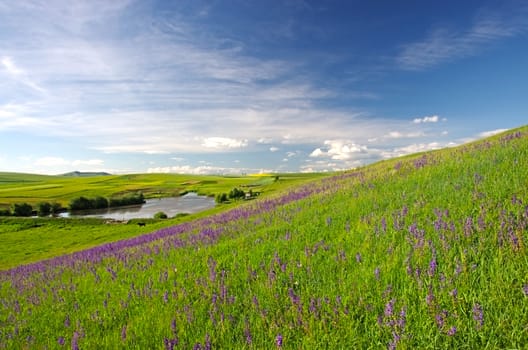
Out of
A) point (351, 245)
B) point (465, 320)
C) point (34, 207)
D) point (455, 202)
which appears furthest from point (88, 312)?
point (34, 207)

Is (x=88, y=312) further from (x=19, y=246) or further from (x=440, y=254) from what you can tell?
(x=19, y=246)

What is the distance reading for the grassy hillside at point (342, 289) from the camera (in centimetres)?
312

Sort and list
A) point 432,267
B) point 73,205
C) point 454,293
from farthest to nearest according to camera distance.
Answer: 1. point 73,205
2. point 432,267
3. point 454,293

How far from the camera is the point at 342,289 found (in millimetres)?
3939

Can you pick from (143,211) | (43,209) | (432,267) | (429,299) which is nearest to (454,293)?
(429,299)

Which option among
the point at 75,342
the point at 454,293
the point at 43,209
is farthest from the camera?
the point at 43,209

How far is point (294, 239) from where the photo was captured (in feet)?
22.2

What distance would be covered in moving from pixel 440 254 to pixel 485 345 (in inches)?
62.3

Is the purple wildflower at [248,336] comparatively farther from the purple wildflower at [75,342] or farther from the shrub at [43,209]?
the shrub at [43,209]

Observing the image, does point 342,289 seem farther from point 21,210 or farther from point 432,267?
point 21,210

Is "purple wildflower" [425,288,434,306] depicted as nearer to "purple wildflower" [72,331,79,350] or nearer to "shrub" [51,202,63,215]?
"purple wildflower" [72,331,79,350]

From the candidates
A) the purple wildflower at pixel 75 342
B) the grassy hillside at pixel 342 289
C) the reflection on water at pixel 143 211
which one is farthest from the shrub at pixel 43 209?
the purple wildflower at pixel 75 342

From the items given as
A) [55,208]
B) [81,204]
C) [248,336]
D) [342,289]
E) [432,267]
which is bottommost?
[55,208]

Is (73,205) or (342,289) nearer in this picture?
(342,289)
